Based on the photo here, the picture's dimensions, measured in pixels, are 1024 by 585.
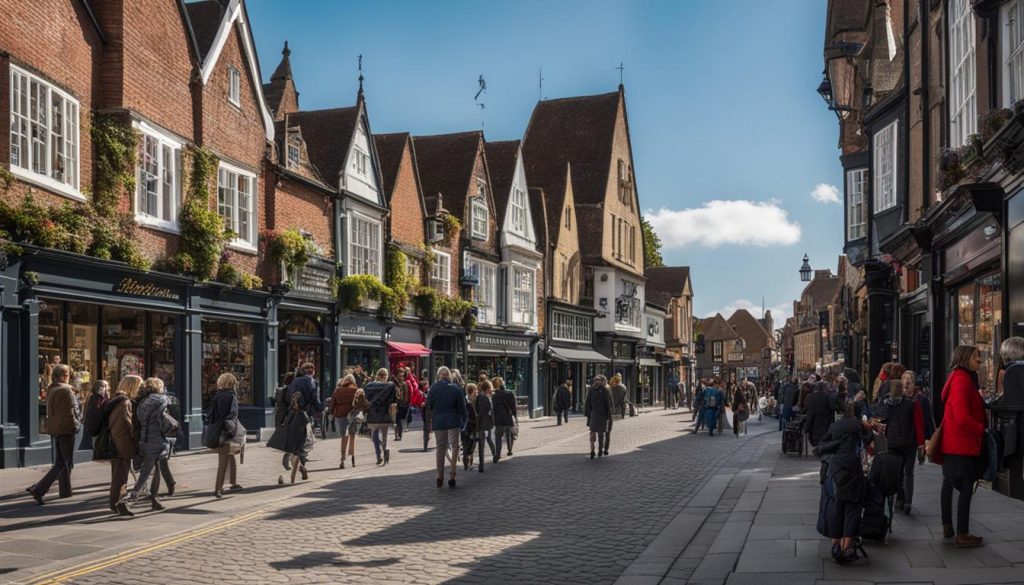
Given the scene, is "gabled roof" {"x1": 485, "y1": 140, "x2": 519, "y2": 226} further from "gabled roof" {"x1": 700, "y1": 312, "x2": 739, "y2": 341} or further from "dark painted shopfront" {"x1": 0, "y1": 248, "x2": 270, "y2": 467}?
"gabled roof" {"x1": 700, "y1": 312, "x2": 739, "y2": 341}

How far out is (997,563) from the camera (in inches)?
324

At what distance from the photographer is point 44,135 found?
1684cm

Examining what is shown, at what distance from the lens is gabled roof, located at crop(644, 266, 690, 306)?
251 ft

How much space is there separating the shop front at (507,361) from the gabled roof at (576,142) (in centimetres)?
1179

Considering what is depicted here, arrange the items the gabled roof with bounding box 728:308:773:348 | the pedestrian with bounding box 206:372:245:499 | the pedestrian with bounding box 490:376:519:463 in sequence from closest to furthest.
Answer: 1. the pedestrian with bounding box 206:372:245:499
2. the pedestrian with bounding box 490:376:519:463
3. the gabled roof with bounding box 728:308:773:348

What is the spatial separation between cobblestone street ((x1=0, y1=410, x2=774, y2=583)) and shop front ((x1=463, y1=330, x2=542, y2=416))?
1978 centimetres

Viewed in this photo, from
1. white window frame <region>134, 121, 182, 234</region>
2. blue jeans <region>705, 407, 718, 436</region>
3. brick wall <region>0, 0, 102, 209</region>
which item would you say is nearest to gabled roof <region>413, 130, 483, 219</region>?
blue jeans <region>705, 407, 718, 436</region>

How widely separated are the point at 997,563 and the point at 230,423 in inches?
366

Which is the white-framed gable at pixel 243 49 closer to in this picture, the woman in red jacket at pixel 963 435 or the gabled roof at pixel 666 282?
the woman in red jacket at pixel 963 435

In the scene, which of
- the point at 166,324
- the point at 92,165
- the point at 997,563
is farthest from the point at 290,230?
the point at 997,563

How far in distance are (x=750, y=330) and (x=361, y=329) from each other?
345 ft

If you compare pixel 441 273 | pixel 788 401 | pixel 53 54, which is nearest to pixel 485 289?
pixel 441 273

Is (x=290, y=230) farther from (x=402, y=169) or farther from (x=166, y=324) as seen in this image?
(x=402, y=169)

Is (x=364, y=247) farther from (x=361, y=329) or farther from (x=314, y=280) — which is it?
(x=314, y=280)
